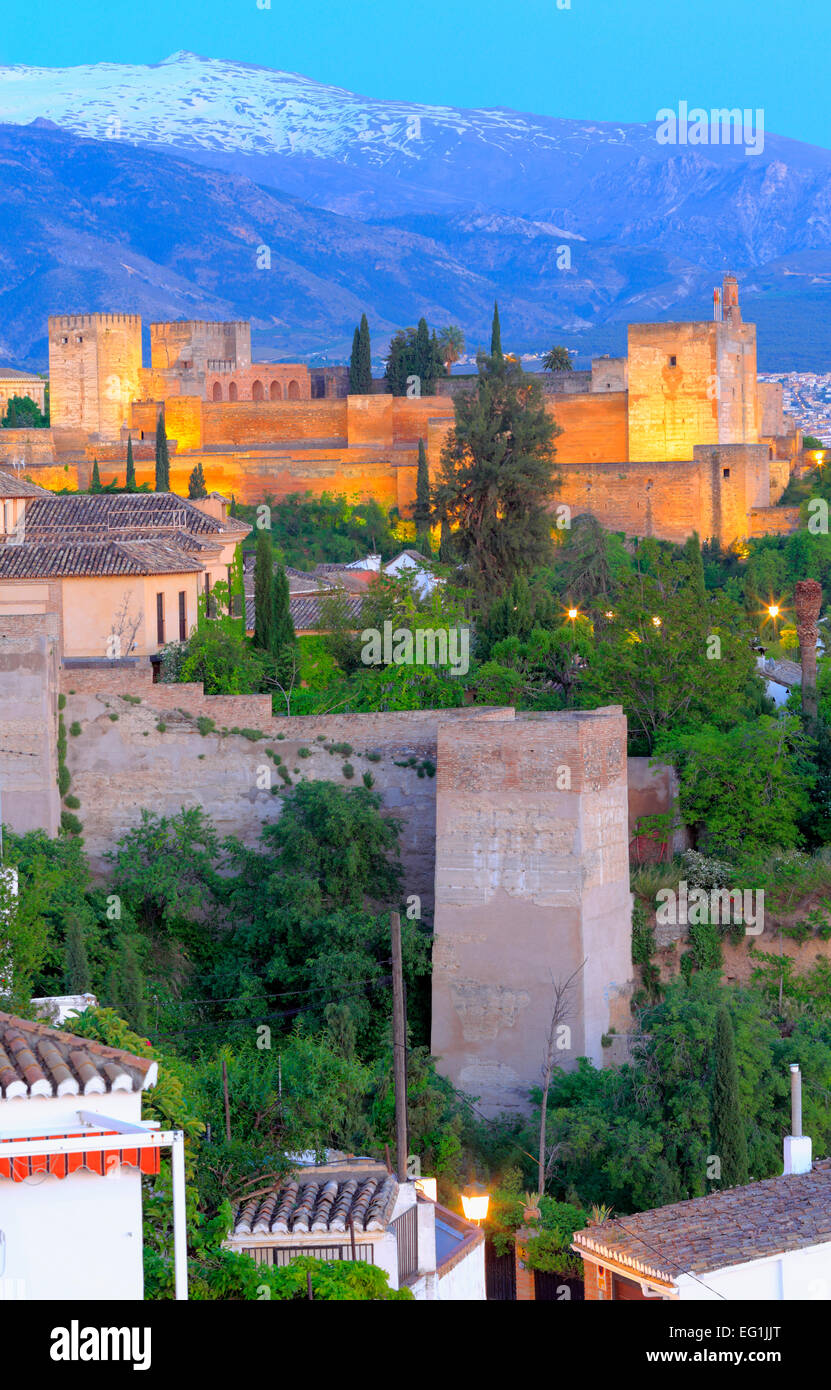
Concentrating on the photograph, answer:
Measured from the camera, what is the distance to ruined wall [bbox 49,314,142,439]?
2306 inches

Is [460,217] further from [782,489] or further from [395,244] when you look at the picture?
[782,489]

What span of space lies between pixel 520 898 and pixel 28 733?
17.9ft

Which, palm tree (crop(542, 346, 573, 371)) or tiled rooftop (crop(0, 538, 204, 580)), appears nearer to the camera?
tiled rooftop (crop(0, 538, 204, 580))

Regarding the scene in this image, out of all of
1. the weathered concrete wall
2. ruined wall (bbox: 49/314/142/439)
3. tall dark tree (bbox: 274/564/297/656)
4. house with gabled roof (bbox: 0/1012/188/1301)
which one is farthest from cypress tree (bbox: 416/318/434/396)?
house with gabled roof (bbox: 0/1012/188/1301)

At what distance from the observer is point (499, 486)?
104 ft

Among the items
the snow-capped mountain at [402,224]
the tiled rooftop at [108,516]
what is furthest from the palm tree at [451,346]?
the snow-capped mountain at [402,224]

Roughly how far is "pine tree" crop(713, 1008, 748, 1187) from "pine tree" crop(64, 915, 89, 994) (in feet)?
18.6

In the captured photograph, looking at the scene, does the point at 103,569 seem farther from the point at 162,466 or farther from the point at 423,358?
the point at 423,358

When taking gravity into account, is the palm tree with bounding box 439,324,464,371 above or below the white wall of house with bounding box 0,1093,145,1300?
above

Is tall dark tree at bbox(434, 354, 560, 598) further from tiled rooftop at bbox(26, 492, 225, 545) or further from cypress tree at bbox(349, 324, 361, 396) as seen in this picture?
cypress tree at bbox(349, 324, 361, 396)

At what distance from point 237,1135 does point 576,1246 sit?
3.04 meters

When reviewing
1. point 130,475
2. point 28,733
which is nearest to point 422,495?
point 130,475

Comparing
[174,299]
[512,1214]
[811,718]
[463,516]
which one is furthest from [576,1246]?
[174,299]
